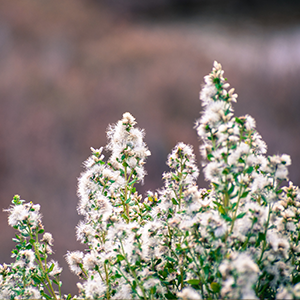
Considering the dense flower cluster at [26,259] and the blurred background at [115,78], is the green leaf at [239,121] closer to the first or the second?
the dense flower cluster at [26,259]

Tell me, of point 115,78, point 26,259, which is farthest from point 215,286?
point 115,78

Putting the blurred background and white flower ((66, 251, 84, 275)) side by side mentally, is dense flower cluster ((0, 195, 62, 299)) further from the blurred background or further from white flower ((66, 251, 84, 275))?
the blurred background

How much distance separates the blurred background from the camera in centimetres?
120

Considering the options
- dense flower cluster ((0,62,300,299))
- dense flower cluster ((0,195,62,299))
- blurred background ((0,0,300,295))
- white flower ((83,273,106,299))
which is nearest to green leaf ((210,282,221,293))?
dense flower cluster ((0,62,300,299))

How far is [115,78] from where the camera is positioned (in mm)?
1264

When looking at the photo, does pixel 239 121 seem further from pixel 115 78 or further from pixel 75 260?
pixel 115 78

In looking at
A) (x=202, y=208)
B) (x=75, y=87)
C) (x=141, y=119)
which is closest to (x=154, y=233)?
(x=202, y=208)

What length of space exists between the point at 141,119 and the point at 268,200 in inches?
40.4

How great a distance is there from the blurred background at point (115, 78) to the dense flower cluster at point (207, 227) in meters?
0.80

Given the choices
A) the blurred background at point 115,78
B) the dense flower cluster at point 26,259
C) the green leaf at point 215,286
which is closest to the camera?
the green leaf at point 215,286

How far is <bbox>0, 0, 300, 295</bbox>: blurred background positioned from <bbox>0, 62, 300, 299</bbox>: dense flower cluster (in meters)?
0.80

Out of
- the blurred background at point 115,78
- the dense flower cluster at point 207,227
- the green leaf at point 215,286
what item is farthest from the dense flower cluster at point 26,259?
the blurred background at point 115,78

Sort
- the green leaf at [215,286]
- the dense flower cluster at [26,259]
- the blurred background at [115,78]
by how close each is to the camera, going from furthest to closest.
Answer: the blurred background at [115,78] → the dense flower cluster at [26,259] → the green leaf at [215,286]

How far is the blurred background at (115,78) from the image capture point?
1.20m
